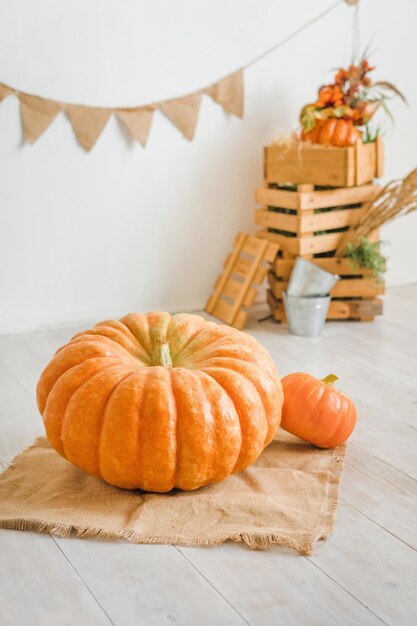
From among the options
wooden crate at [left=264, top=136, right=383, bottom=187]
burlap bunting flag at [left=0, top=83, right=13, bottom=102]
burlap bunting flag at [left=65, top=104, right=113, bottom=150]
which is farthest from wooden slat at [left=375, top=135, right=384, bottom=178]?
burlap bunting flag at [left=0, top=83, right=13, bottom=102]

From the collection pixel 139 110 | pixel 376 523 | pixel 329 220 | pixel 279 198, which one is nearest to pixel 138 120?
pixel 139 110

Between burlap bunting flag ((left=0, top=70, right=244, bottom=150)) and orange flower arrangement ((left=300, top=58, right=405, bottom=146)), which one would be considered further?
Answer: orange flower arrangement ((left=300, top=58, right=405, bottom=146))

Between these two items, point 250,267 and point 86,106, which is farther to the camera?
point 250,267

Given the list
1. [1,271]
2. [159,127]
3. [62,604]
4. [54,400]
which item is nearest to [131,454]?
[54,400]

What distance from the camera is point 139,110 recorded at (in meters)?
3.29

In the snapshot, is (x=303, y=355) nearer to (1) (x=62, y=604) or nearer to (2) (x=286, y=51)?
(2) (x=286, y=51)

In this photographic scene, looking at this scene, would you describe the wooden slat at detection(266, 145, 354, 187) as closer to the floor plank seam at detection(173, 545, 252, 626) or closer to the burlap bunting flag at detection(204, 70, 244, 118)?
the burlap bunting flag at detection(204, 70, 244, 118)

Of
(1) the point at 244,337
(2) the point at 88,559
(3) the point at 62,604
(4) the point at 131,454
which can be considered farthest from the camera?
(1) the point at 244,337

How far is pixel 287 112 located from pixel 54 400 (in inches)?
85.0

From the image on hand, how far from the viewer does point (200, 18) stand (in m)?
3.34

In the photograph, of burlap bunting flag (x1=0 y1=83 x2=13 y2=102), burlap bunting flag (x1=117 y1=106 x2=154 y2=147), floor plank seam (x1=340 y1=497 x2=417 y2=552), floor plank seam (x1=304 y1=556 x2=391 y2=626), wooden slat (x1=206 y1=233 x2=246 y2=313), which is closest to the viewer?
floor plank seam (x1=304 y1=556 x2=391 y2=626)

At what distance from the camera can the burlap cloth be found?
1734 mm

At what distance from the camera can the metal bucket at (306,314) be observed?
3170 millimetres

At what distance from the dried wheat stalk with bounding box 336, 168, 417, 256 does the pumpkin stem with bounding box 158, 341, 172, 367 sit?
5.08 ft
